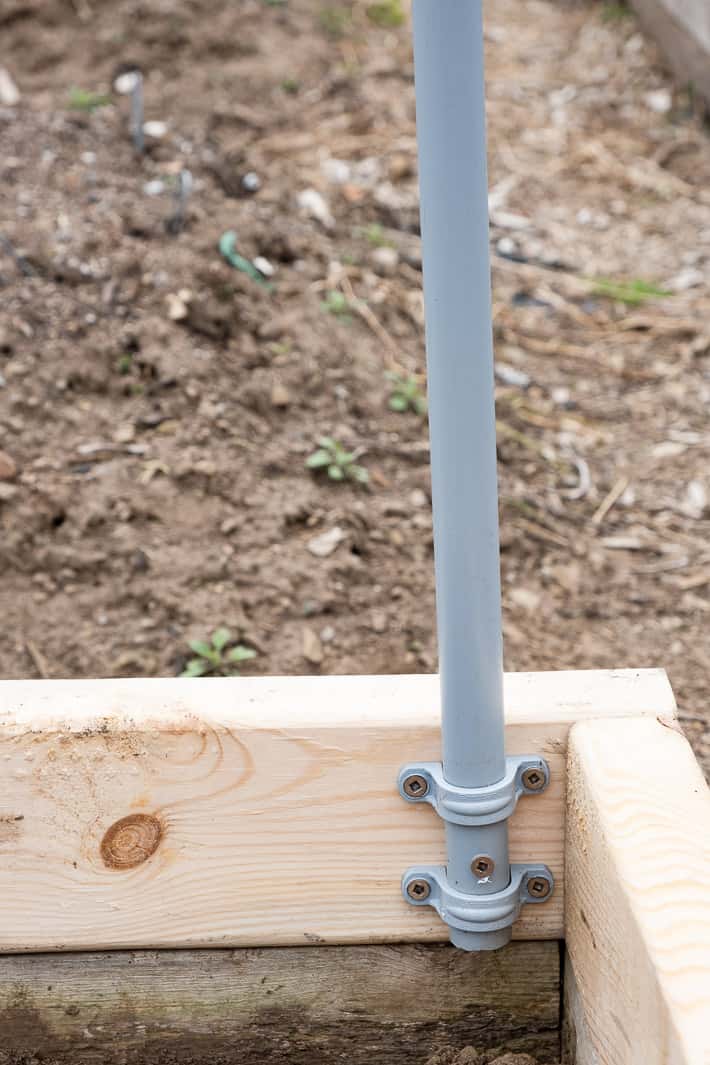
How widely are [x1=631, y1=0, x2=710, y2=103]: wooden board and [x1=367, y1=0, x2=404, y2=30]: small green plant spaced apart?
1.06 meters

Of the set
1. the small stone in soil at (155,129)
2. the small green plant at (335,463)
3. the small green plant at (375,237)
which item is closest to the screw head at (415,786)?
the small green plant at (335,463)

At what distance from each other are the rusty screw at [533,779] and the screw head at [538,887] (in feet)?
0.29

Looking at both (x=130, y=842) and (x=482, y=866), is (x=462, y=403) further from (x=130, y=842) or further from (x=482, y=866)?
(x=130, y=842)

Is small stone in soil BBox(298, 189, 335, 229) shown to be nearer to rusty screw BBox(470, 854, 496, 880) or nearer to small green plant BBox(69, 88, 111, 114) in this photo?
small green plant BBox(69, 88, 111, 114)

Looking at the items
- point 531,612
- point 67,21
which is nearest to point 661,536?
point 531,612

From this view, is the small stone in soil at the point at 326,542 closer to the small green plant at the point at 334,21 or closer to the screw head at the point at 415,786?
the screw head at the point at 415,786

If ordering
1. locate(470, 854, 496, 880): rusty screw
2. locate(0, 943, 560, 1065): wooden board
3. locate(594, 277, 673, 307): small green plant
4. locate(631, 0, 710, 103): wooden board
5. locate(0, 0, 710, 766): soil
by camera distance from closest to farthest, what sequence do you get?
locate(470, 854, 496, 880): rusty screw < locate(0, 943, 560, 1065): wooden board < locate(0, 0, 710, 766): soil < locate(594, 277, 673, 307): small green plant < locate(631, 0, 710, 103): wooden board

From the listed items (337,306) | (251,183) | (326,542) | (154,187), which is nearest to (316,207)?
(251,183)

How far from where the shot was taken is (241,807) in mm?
1020

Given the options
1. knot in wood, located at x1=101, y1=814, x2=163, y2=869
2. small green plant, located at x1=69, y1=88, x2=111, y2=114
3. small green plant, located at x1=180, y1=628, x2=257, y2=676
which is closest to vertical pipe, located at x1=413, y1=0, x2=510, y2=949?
knot in wood, located at x1=101, y1=814, x2=163, y2=869

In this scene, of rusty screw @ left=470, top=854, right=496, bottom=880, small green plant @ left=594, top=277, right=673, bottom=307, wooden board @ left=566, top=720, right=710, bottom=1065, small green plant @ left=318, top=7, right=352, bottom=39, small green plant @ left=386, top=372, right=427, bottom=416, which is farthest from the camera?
small green plant @ left=318, top=7, right=352, bottom=39

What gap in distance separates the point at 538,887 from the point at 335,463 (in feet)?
4.43

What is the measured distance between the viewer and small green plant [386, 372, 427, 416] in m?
2.54

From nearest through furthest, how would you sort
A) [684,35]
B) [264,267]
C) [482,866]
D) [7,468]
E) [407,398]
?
[482,866] < [7,468] < [407,398] < [264,267] < [684,35]
